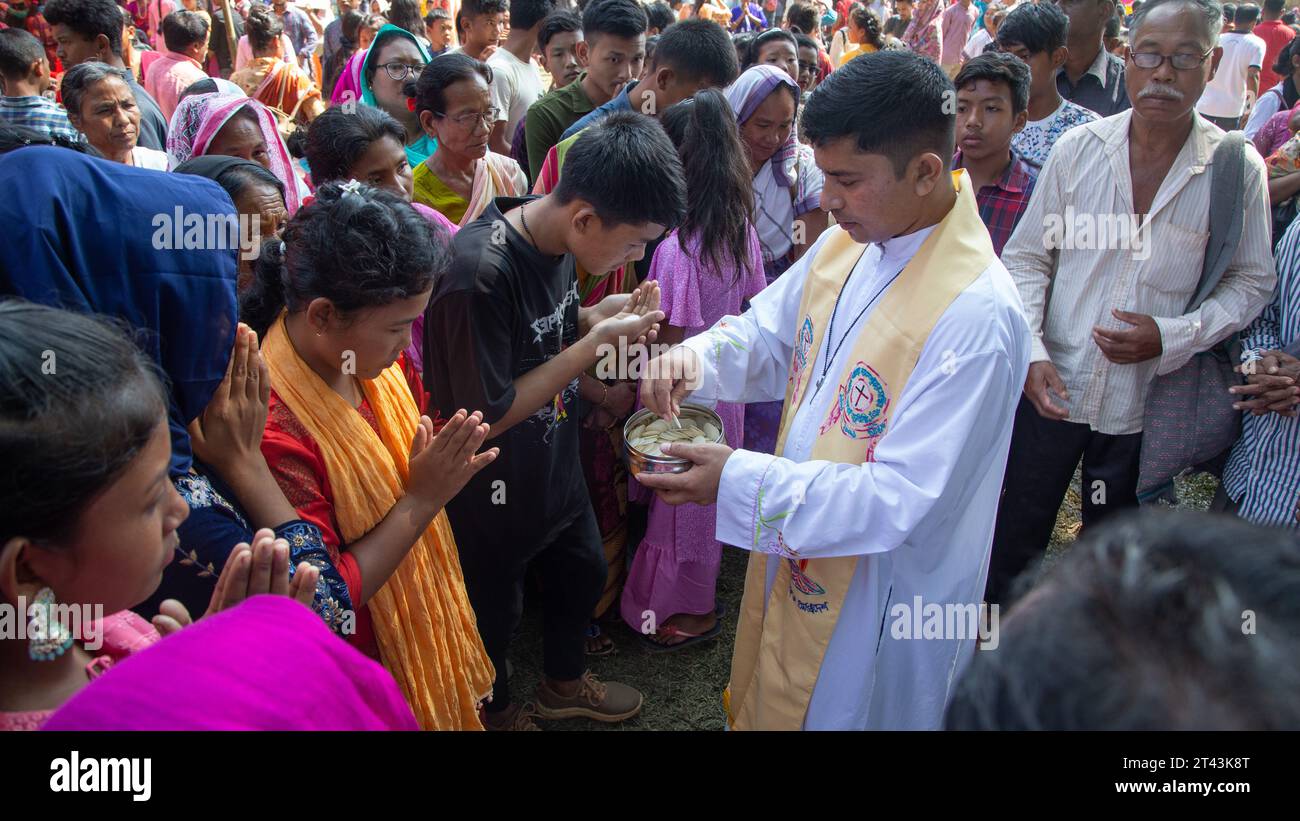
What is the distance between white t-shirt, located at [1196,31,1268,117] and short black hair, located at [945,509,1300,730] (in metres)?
9.05

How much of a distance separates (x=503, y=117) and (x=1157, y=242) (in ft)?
12.8

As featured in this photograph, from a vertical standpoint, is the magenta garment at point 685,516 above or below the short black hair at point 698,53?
below

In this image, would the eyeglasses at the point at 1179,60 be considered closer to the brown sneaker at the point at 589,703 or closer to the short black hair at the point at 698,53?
the short black hair at the point at 698,53

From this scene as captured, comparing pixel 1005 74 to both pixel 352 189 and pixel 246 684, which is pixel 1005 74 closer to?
pixel 352 189

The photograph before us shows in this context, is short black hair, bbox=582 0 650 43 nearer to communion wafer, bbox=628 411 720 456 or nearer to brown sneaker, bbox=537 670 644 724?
communion wafer, bbox=628 411 720 456

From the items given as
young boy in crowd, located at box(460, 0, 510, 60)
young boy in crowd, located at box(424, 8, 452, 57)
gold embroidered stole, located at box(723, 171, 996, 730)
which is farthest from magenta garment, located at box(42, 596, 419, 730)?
young boy in crowd, located at box(424, 8, 452, 57)

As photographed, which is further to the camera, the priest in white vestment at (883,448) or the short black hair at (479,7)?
the short black hair at (479,7)

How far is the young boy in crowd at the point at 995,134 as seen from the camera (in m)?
3.66

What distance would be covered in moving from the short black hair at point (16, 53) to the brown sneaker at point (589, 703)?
13.8 ft

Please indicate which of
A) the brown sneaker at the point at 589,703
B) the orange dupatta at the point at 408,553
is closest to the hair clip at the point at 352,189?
the orange dupatta at the point at 408,553

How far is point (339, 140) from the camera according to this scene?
320cm

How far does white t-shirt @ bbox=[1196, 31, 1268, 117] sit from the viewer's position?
26.0 feet

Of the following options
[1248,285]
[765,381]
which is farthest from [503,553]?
[1248,285]

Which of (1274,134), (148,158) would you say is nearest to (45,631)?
(148,158)
